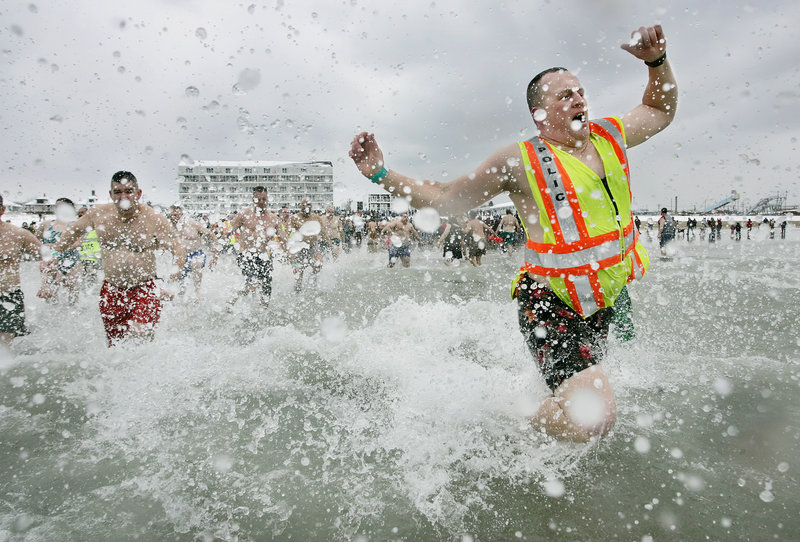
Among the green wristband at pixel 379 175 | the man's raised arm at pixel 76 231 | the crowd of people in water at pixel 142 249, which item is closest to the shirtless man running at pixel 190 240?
the crowd of people in water at pixel 142 249

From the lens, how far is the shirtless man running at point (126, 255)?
160 inches

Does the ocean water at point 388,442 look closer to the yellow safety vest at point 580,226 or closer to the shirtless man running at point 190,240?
the yellow safety vest at point 580,226

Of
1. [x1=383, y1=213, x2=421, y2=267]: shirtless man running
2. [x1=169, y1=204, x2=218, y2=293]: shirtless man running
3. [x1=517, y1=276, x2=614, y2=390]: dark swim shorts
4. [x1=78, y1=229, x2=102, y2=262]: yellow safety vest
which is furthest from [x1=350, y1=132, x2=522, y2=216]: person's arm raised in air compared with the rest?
[x1=383, y1=213, x2=421, y2=267]: shirtless man running

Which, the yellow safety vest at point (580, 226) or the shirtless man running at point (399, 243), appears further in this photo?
the shirtless man running at point (399, 243)

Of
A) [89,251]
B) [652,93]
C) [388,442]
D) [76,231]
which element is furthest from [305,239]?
[652,93]

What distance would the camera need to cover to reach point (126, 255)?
4164 millimetres

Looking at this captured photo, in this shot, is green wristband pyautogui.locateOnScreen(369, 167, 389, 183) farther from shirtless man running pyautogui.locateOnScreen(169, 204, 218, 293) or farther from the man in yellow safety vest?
shirtless man running pyautogui.locateOnScreen(169, 204, 218, 293)

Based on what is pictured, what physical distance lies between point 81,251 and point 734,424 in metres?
9.49

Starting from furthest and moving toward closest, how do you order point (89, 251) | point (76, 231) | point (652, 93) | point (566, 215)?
point (89, 251) < point (76, 231) < point (652, 93) < point (566, 215)

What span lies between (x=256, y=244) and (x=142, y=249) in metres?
2.88

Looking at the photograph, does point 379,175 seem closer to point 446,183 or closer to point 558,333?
point 446,183

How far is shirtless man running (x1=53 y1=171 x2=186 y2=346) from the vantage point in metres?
4.05

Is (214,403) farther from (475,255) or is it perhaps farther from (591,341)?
(475,255)

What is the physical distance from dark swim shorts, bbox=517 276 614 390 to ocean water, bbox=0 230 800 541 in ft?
1.25
